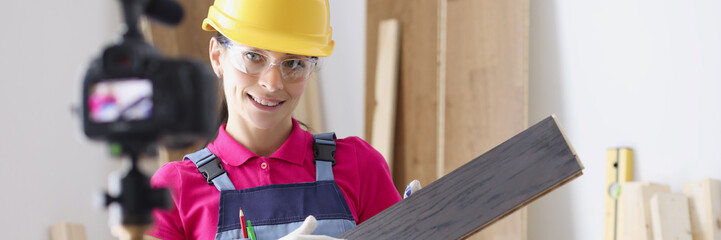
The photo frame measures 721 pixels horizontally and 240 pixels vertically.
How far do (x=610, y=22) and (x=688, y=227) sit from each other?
0.92 metres

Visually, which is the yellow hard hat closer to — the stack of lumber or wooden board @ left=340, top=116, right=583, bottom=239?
wooden board @ left=340, top=116, right=583, bottom=239

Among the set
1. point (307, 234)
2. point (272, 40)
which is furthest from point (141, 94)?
point (272, 40)

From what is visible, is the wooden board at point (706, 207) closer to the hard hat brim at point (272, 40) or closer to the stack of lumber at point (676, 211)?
the stack of lumber at point (676, 211)

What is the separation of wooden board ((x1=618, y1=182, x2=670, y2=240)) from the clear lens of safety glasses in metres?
1.77

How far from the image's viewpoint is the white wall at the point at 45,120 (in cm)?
298

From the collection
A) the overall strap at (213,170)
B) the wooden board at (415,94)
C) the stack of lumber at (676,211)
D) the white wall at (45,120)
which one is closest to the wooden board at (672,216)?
the stack of lumber at (676,211)

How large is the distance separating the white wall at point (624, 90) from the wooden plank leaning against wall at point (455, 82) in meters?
0.12

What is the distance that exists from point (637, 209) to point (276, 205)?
1.77 meters

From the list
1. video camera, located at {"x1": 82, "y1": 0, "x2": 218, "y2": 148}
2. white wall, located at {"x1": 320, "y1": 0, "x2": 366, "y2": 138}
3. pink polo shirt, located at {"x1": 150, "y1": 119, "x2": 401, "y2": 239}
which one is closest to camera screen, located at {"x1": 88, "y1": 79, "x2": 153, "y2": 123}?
video camera, located at {"x1": 82, "y1": 0, "x2": 218, "y2": 148}

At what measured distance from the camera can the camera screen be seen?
0.54 meters

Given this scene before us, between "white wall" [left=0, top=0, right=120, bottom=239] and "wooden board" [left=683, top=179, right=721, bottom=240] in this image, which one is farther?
"white wall" [left=0, top=0, right=120, bottom=239]

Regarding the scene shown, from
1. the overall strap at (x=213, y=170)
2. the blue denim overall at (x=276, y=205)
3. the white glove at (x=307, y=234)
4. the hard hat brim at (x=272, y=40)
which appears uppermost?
the hard hat brim at (x=272, y=40)

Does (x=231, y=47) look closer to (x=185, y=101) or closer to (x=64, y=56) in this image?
(x=185, y=101)

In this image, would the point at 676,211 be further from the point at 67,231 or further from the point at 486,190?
the point at 67,231
